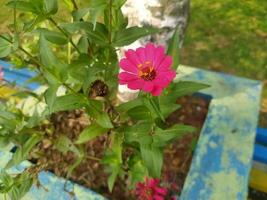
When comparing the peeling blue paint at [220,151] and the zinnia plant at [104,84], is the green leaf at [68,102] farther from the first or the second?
the peeling blue paint at [220,151]

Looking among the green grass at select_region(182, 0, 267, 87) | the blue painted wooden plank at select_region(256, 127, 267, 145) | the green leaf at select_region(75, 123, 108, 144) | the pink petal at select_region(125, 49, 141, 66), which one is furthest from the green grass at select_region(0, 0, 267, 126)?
the pink petal at select_region(125, 49, 141, 66)

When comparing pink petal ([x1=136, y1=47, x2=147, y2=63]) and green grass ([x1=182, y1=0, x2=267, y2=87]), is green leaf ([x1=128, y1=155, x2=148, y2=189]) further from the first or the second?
green grass ([x1=182, y1=0, x2=267, y2=87])

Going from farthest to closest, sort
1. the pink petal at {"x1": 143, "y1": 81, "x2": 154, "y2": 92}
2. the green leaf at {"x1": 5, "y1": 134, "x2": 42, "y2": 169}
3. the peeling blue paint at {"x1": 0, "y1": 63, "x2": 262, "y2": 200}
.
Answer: the peeling blue paint at {"x1": 0, "y1": 63, "x2": 262, "y2": 200} → the green leaf at {"x1": 5, "y1": 134, "x2": 42, "y2": 169} → the pink petal at {"x1": 143, "y1": 81, "x2": 154, "y2": 92}

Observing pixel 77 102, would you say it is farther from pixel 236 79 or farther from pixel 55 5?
pixel 236 79

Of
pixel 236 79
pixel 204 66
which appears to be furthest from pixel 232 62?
pixel 236 79

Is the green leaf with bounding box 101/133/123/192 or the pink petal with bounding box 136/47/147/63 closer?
the pink petal with bounding box 136/47/147/63

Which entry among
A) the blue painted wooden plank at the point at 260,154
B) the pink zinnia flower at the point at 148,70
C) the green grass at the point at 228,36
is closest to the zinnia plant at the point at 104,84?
the pink zinnia flower at the point at 148,70
